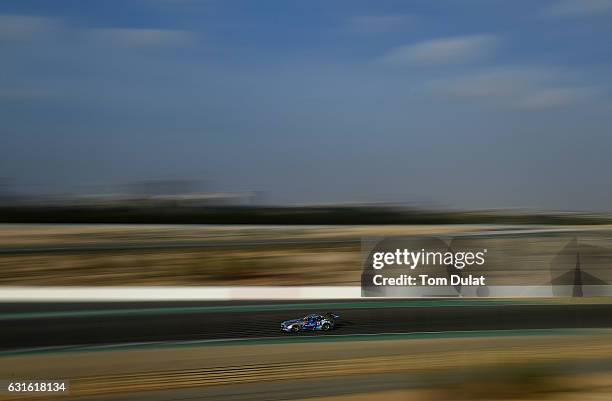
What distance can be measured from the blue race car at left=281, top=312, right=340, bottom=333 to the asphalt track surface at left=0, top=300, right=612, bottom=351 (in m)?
0.07

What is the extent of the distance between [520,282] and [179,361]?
4.69 m

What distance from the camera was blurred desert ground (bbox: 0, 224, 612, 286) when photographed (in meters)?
9.66

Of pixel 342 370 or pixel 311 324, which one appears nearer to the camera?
pixel 342 370

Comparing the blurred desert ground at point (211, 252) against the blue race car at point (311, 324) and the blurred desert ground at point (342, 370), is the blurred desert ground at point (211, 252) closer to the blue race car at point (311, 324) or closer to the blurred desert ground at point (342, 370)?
the blue race car at point (311, 324)

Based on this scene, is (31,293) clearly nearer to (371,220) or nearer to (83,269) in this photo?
(83,269)

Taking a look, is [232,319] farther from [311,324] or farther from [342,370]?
[342,370]

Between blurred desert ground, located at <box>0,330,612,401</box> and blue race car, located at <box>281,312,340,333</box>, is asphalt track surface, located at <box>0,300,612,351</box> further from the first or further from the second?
blurred desert ground, located at <box>0,330,612,401</box>

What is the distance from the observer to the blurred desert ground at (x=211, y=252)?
9.66 m

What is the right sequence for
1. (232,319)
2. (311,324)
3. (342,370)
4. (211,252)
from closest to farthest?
(342,370) < (311,324) < (232,319) < (211,252)

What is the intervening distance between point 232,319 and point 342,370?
240 cm

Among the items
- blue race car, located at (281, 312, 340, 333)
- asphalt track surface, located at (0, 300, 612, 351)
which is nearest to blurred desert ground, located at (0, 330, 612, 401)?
blue race car, located at (281, 312, 340, 333)

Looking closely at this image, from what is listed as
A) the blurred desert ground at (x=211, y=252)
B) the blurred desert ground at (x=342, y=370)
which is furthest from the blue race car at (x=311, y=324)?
the blurred desert ground at (x=211, y=252)

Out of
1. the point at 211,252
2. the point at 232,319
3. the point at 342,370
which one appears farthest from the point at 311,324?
the point at 211,252

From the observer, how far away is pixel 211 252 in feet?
34.0
